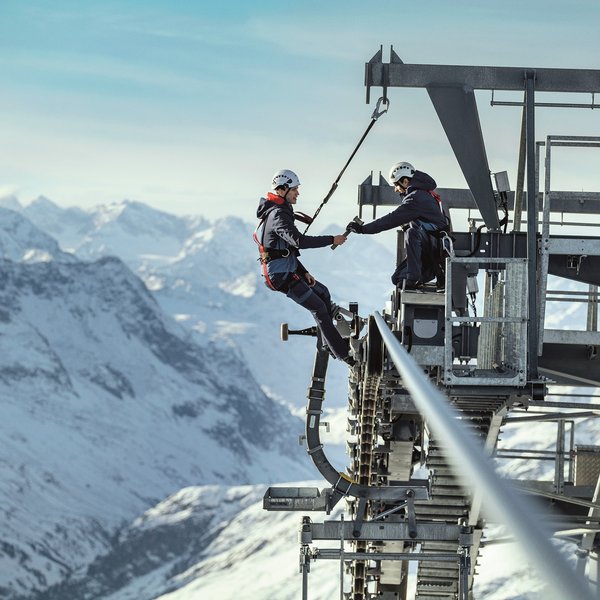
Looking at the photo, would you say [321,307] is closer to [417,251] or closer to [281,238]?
[281,238]

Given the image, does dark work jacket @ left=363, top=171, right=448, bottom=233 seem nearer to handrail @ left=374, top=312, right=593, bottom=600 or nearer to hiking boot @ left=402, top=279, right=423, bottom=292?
hiking boot @ left=402, top=279, right=423, bottom=292

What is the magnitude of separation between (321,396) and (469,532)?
6.43 m

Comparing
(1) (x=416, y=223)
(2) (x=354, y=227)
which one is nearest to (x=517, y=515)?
(2) (x=354, y=227)

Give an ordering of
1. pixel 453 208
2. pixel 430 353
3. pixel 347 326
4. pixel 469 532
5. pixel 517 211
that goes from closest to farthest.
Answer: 1. pixel 469 532
2. pixel 430 353
3. pixel 347 326
4. pixel 517 211
5. pixel 453 208

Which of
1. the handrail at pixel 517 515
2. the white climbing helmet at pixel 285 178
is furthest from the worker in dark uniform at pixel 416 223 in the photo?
the handrail at pixel 517 515

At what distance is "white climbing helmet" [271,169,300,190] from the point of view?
648 inches

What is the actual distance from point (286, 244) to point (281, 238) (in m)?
0.11

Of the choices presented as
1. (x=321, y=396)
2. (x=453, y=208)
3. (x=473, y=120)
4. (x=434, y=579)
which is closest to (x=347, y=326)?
(x=321, y=396)

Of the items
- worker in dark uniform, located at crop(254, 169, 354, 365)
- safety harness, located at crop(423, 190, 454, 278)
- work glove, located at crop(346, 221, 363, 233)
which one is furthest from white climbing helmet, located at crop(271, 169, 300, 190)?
safety harness, located at crop(423, 190, 454, 278)

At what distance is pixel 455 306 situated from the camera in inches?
628

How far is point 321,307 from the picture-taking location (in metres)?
17.3

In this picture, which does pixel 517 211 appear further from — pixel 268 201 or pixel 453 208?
pixel 453 208

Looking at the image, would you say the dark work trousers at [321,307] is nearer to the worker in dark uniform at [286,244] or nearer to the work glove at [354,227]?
the worker in dark uniform at [286,244]

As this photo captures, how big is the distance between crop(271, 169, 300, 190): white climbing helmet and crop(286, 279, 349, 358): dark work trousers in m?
1.24
